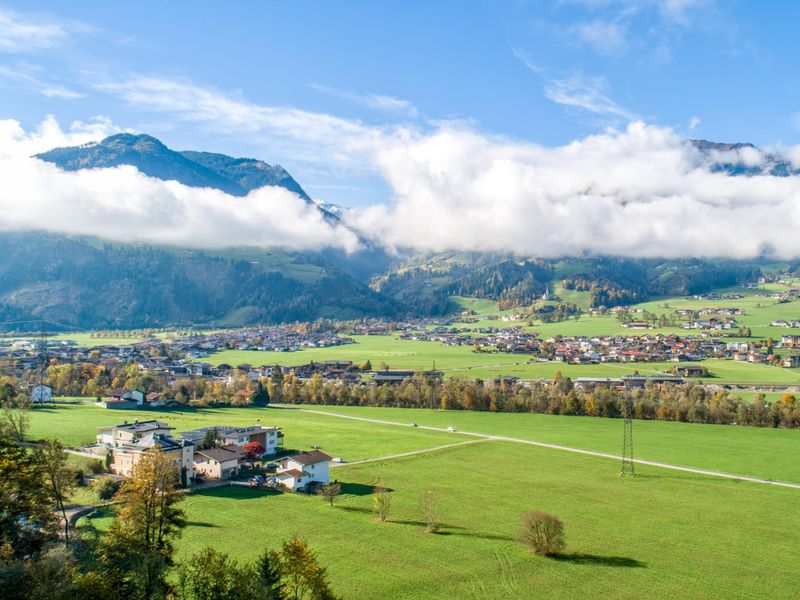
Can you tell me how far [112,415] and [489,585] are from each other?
63.4 m

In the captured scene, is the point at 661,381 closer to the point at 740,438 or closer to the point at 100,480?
the point at 740,438

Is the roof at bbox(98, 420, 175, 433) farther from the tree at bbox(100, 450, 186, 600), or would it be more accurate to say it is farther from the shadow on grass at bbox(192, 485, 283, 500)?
the tree at bbox(100, 450, 186, 600)

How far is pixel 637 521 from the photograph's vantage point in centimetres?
4328

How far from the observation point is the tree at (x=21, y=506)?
26906mm

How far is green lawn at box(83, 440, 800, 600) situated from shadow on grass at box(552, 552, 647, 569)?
6 centimetres

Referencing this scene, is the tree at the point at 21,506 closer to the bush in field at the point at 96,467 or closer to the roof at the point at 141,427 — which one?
the bush in field at the point at 96,467

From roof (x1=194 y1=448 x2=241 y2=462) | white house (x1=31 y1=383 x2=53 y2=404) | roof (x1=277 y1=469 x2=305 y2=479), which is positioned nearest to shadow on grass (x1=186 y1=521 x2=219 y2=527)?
roof (x1=277 y1=469 x2=305 y2=479)

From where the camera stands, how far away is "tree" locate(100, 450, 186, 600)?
78.5 feet

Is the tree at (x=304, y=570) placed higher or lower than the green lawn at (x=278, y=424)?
higher

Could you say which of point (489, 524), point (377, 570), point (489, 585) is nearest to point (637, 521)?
point (489, 524)

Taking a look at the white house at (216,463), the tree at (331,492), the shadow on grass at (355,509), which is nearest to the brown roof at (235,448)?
the white house at (216,463)

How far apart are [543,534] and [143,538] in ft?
71.2

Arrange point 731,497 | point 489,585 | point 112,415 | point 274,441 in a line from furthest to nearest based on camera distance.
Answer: point 112,415
point 274,441
point 731,497
point 489,585

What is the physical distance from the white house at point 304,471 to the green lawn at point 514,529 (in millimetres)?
2127
